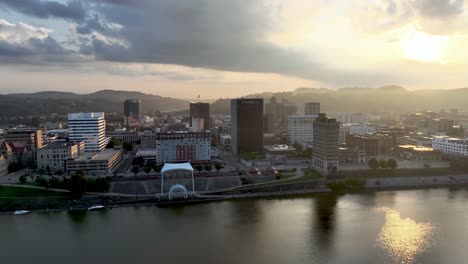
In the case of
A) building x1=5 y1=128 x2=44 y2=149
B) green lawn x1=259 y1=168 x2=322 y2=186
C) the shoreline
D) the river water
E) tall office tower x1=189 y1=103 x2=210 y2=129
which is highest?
tall office tower x1=189 y1=103 x2=210 y2=129

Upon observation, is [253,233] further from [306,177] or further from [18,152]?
[18,152]

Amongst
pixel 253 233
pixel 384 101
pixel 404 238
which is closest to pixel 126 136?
pixel 253 233

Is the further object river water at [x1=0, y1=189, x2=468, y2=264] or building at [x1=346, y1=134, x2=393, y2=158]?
building at [x1=346, y1=134, x2=393, y2=158]

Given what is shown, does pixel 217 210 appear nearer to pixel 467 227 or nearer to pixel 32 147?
pixel 467 227

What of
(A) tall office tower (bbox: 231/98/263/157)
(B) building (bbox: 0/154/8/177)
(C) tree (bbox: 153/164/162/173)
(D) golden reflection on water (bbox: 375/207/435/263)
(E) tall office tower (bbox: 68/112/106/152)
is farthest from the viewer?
(A) tall office tower (bbox: 231/98/263/157)

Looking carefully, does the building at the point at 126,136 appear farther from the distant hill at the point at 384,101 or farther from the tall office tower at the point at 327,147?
the distant hill at the point at 384,101

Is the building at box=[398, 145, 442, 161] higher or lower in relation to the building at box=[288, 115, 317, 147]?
lower

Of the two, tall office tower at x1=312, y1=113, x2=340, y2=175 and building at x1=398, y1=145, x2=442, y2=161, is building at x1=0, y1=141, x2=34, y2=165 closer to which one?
tall office tower at x1=312, y1=113, x2=340, y2=175

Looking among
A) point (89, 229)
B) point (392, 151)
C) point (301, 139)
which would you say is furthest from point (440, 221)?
point (301, 139)

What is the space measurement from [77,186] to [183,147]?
6.40 m

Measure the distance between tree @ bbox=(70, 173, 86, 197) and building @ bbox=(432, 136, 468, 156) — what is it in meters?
→ 17.9

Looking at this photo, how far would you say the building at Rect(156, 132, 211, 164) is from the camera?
18.5 metres

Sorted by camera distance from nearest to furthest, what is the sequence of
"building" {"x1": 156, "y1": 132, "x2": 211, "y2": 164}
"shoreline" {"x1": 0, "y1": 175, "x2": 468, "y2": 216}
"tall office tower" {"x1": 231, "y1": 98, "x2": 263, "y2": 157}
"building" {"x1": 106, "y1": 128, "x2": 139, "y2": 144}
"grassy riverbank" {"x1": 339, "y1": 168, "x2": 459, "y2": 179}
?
"shoreline" {"x1": 0, "y1": 175, "x2": 468, "y2": 216}
"grassy riverbank" {"x1": 339, "y1": 168, "x2": 459, "y2": 179}
"building" {"x1": 156, "y1": 132, "x2": 211, "y2": 164}
"tall office tower" {"x1": 231, "y1": 98, "x2": 263, "y2": 157}
"building" {"x1": 106, "y1": 128, "x2": 139, "y2": 144}

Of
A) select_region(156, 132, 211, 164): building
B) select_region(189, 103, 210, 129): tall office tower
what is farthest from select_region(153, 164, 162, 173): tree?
select_region(189, 103, 210, 129): tall office tower
